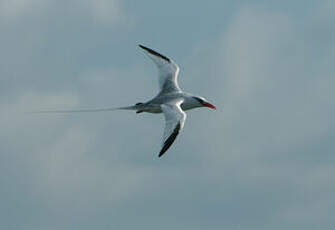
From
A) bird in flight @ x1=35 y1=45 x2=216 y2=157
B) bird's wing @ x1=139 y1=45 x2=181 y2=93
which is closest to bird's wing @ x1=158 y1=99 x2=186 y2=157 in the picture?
bird in flight @ x1=35 y1=45 x2=216 y2=157

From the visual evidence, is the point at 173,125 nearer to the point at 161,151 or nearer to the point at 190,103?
the point at 161,151

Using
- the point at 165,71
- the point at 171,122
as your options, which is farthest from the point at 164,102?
the point at 165,71

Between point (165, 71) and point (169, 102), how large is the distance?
17.8ft

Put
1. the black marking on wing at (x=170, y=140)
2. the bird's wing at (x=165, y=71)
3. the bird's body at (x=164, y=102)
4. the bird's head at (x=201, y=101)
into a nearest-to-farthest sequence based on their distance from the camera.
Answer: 1. the black marking on wing at (x=170, y=140)
2. the bird's body at (x=164, y=102)
3. the bird's head at (x=201, y=101)
4. the bird's wing at (x=165, y=71)

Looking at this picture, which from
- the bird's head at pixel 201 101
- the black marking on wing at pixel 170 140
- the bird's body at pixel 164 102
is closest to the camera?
the black marking on wing at pixel 170 140

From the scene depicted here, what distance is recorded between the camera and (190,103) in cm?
4559

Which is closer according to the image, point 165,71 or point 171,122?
point 171,122

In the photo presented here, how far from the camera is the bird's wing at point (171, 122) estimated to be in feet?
127

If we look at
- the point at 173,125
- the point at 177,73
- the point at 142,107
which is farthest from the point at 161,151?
the point at 177,73

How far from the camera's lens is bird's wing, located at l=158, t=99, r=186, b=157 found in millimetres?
38812

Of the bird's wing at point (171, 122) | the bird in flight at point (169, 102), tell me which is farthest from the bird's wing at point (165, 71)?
the bird's wing at point (171, 122)

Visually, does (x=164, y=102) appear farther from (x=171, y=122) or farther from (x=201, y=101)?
(x=171, y=122)

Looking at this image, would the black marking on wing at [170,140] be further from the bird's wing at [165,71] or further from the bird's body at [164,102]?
the bird's wing at [165,71]

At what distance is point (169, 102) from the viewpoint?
44.2 m
